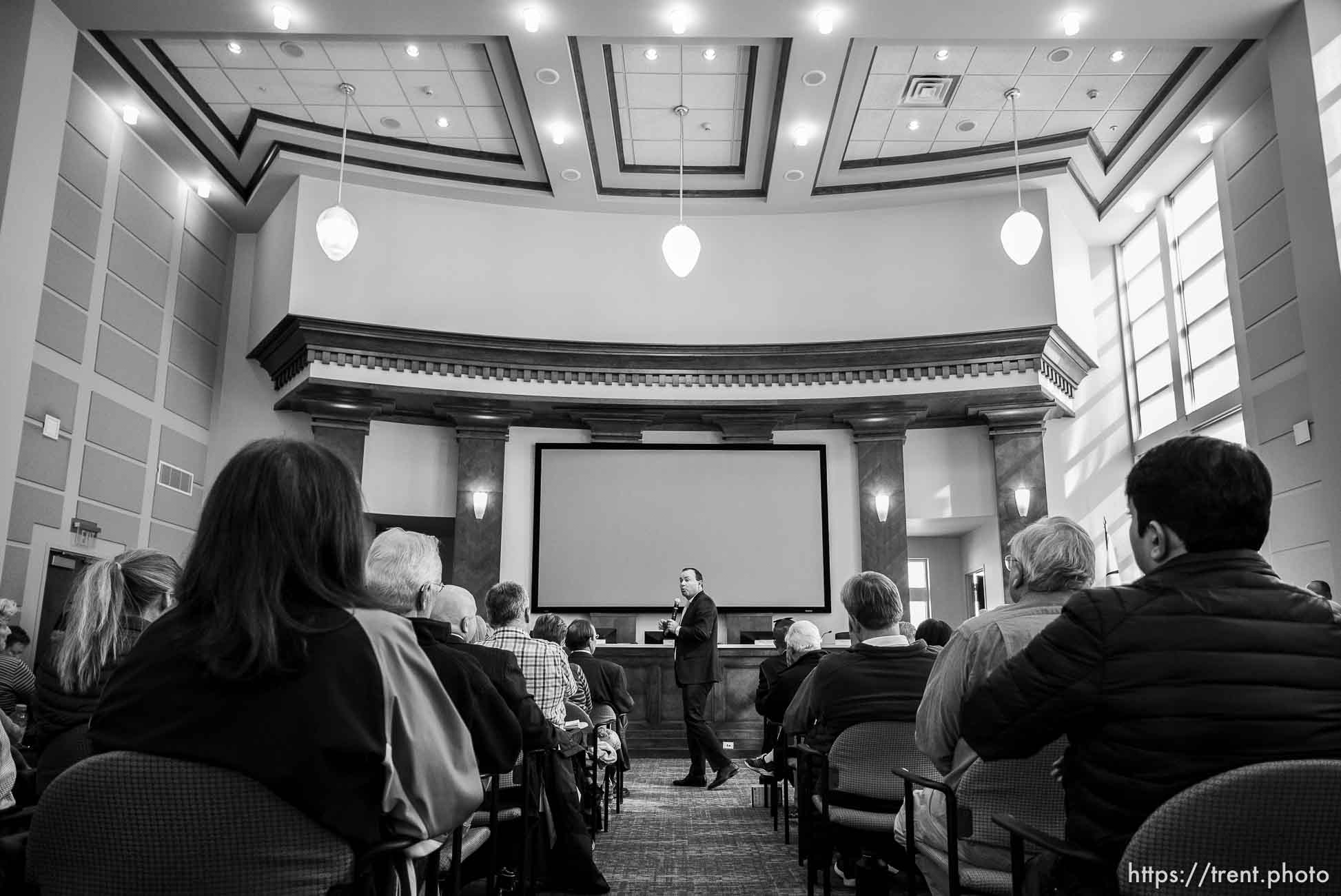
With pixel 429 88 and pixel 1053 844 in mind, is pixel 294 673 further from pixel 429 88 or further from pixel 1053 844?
pixel 429 88

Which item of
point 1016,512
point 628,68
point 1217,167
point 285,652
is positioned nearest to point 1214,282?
point 1217,167

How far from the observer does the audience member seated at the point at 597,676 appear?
486cm

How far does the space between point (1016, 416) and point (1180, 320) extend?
5.79 feet

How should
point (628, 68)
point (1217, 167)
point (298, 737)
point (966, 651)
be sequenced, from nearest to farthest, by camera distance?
point (298, 737) → point (966, 651) → point (628, 68) → point (1217, 167)

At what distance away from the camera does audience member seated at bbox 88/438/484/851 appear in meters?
1.27

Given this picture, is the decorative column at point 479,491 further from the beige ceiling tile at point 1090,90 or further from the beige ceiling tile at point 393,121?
the beige ceiling tile at point 1090,90

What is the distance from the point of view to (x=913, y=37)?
6891 millimetres

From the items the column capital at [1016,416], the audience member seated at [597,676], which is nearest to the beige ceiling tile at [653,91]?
the column capital at [1016,416]

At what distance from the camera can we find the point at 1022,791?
1978 mm

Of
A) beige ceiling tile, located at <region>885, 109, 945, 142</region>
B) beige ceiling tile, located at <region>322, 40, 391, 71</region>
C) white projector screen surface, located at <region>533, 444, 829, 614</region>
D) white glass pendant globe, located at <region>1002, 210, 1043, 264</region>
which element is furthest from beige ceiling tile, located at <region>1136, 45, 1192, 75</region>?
beige ceiling tile, located at <region>322, 40, 391, 71</region>

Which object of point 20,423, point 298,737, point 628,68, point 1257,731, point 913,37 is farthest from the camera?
point 628,68

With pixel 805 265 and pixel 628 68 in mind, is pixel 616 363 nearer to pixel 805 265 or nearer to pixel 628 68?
pixel 805 265

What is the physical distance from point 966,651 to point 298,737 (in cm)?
142

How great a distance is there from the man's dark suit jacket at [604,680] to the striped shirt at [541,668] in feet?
4.14
